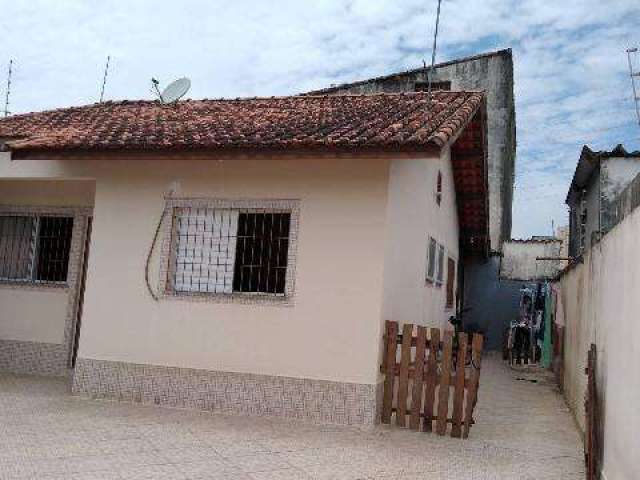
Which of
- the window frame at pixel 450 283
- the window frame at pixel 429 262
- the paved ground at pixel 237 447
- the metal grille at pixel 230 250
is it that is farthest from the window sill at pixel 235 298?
the window frame at pixel 450 283

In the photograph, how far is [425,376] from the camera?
7.72 meters

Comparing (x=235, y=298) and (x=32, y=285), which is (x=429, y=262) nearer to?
(x=235, y=298)

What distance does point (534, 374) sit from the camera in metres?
14.9

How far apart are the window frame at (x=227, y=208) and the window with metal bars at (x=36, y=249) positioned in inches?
111

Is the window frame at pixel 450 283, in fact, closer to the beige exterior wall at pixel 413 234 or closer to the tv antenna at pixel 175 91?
the beige exterior wall at pixel 413 234

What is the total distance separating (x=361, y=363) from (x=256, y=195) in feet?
8.13

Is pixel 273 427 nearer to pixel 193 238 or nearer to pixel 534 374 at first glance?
pixel 193 238

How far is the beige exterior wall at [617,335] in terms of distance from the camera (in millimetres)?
4113

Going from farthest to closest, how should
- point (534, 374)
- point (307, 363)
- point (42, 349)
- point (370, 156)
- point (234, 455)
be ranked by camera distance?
point (534, 374)
point (42, 349)
point (307, 363)
point (370, 156)
point (234, 455)

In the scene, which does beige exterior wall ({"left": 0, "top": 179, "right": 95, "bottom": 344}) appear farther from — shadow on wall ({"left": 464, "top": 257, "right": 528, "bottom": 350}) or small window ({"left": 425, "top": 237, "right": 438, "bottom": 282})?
shadow on wall ({"left": 464, "top": 257, "right": 528, "bottom": 350})

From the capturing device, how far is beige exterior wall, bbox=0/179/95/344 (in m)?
10.4

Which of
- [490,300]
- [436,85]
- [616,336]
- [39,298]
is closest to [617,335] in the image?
[616,336]

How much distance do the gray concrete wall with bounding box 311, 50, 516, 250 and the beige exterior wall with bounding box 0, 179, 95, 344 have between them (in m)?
14.4

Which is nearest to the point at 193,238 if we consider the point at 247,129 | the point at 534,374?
the point at 247,129
